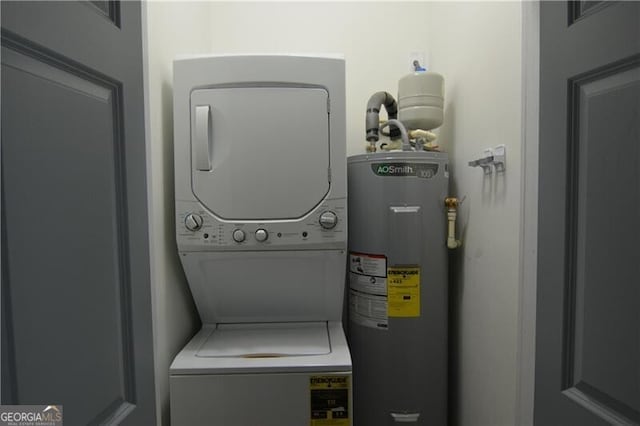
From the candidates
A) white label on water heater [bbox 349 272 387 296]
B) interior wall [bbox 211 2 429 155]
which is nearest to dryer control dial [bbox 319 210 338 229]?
white label on water heater [bbox 349 272 387 296]

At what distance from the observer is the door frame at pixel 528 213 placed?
913 mm

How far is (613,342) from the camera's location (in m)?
0.64

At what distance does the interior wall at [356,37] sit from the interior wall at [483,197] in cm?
15

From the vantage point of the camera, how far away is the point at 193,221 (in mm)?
1187

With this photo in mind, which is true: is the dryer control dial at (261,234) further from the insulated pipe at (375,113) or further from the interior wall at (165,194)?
the insulated pipe at (375,113)

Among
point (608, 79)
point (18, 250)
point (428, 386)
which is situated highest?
point (608, 79)

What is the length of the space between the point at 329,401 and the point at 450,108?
1.40 meters

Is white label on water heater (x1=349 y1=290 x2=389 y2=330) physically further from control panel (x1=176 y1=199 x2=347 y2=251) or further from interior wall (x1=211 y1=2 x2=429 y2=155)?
interior wall (x1=211 y1=2 x2=429 y2=155)

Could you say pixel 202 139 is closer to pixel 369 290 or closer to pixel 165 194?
pixel 165 194

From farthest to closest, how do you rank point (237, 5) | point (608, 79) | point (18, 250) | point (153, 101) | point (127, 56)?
1. point (237, 5)
2. point (153, 101)
3. point (127, 56)
4. point (608, 79)
5. point (18, 250)

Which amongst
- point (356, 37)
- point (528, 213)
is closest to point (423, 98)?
point (356, 37)

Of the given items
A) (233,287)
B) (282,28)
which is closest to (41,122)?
(233,287)

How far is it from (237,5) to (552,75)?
5.14 feet

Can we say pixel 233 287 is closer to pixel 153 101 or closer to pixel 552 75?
pixel 153 101
